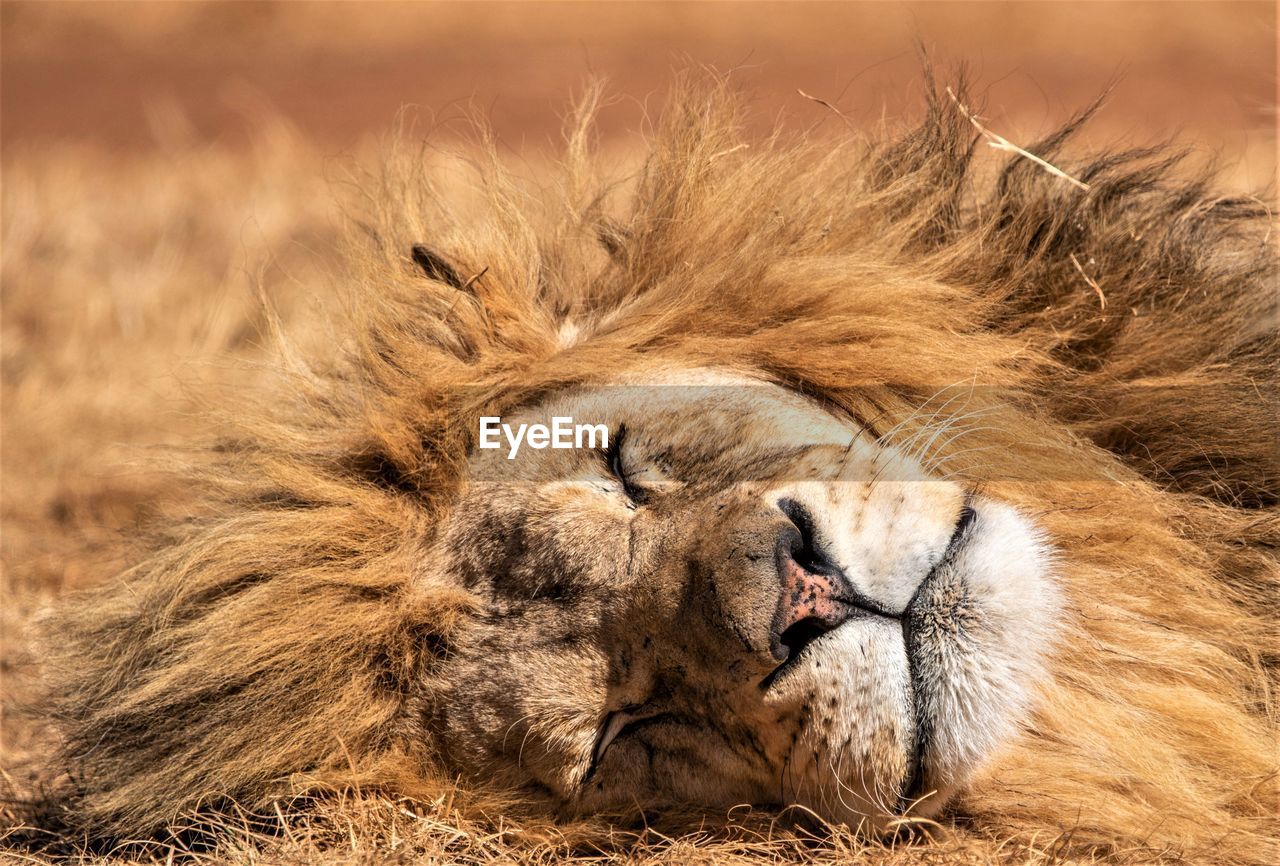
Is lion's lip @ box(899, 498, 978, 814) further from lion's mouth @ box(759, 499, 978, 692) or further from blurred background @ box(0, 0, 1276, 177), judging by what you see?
blurred background @ box(0, 0, 1276, 177)

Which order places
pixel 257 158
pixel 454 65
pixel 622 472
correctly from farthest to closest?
1. pixel 454 65
2. pixel 257 158
3. pixel 622 472

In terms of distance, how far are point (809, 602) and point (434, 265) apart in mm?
1018

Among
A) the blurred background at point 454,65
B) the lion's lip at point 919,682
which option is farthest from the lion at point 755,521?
the blurred background at point 454,65


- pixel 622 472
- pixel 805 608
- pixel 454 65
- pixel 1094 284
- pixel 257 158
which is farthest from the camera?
pixel 454 65

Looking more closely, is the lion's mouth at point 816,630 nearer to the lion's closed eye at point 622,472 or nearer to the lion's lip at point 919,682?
the lion's lip at point 919,682

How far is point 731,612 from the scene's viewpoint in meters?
1.93

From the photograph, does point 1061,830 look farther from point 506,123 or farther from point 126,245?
point 506,123

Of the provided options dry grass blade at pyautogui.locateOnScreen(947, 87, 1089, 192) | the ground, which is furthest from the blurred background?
dry grass blade at pyautogui.locateOnScreen(947, 87, 1089, 192)

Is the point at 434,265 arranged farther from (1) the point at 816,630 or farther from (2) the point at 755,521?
(1) the point at 816,630

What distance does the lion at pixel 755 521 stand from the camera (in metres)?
1.98
